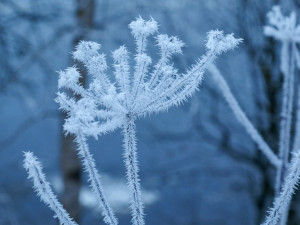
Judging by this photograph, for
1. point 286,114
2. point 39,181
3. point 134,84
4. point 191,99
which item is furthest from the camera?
point 191,99

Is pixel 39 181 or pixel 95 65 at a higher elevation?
pixel 95 65

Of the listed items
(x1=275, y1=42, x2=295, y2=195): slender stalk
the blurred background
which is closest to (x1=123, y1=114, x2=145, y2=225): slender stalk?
(x1=275, y1=42, x2=295, y2=195): slender stalk

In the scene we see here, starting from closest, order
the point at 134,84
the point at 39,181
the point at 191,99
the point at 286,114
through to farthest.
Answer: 1. the point at 39,181
2. the point at 134,84
3. the point at 286,114
4. the point at 191,99

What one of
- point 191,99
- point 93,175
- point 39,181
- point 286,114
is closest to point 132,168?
point 93,175

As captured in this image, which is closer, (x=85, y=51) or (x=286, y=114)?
(x=85, y=51)

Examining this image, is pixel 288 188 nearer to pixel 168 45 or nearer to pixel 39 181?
pixel 168 45

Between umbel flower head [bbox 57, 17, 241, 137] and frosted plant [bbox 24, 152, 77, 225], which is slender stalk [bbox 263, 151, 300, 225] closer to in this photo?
umbel flower head [bbox 57, 17, 241, 137]

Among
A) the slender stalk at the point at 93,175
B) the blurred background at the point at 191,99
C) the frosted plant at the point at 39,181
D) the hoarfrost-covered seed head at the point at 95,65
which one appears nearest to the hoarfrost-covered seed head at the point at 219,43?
the hoarfrost-covered seed head at the point at 95,65
